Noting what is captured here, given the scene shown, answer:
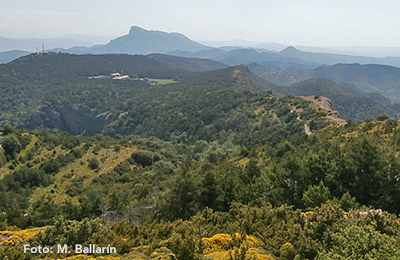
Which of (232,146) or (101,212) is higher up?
(101,212)

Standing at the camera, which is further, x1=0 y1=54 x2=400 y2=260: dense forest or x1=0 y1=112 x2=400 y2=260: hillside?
x1=0 y1=112 x2=400 y2=260: hillside

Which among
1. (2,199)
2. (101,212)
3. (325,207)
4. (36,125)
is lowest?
(36,125)

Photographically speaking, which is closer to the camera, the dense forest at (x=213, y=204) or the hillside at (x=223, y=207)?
the dense forest at (x=213, y=204)

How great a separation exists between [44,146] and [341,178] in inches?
3308

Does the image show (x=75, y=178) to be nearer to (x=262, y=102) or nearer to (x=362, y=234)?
(x=362, y=234)

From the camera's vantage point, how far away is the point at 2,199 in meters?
43.3

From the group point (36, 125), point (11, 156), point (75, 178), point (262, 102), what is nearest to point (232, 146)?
point (262, 102)

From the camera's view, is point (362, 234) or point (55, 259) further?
point (55, 259)

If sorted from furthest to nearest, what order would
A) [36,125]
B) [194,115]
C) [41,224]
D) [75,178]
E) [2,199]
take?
[36,125] < [194,115] < [75,178] < [2,199] < [41,224]

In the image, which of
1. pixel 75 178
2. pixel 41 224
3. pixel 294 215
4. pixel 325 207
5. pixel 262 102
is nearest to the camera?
pixel 325 207

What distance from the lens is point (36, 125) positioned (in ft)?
609

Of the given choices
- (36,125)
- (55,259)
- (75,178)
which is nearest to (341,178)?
(55,259)

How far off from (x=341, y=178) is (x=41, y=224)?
3657 cm

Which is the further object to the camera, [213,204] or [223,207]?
[213,204]
